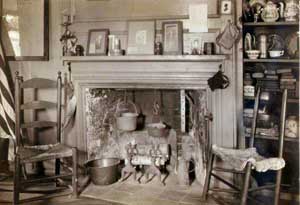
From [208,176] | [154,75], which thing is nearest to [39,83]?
[154,75]

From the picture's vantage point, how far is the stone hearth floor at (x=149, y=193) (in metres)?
2.17

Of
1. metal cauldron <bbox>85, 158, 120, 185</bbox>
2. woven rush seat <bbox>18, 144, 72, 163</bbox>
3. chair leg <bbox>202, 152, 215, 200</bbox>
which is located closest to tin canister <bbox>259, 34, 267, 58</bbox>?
chair leg <bbox>202, 152, 215, 200</bbox>

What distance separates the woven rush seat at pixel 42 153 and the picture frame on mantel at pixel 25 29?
635 millimetres

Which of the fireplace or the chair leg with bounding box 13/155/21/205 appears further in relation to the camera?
the fireplace

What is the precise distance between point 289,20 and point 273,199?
1059 mm

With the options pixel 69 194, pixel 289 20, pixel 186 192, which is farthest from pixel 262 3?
pixel 69 194

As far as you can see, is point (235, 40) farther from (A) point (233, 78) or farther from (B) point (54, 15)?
(B) point (54, 15)

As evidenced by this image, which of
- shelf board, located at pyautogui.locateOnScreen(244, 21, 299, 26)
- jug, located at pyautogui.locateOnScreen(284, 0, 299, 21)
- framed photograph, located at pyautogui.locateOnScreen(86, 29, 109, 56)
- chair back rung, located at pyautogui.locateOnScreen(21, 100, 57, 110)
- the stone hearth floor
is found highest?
jug, located at pyautogui.locateOnScreen(284, 0, 299, 21)

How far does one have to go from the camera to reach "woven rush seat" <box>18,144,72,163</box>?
2.10 metres

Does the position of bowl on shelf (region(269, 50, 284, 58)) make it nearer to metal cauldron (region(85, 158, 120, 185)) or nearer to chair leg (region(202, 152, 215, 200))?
chair leg (region(202, 152, 215, 200))

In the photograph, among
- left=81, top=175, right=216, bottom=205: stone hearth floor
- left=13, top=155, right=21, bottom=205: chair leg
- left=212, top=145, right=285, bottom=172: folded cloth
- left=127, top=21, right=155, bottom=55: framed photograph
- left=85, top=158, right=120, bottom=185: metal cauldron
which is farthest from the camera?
left=85, top=158, right=120, bottom=185: metal cauldron

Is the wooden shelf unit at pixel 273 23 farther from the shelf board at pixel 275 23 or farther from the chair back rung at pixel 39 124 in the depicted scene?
the chair back rung at pixel 39 124

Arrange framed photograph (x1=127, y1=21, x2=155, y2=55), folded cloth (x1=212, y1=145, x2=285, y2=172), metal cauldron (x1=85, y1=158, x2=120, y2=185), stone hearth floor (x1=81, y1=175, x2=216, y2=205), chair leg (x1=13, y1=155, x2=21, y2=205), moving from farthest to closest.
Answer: metal cauldron (x1=85, y1=158, x2=120, y2=185) → framed photograph (x1=127, y1=21, x2=155, y2=55) → stone hearth floor (x1=81, y1=175, x2=216, y2=205) → chair leg (x1=13, y1=155, x2=21, y2=205) → folded cloth (x1=212, y1=145, x2=285, y2=172)

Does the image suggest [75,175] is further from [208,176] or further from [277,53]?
[277,53]
